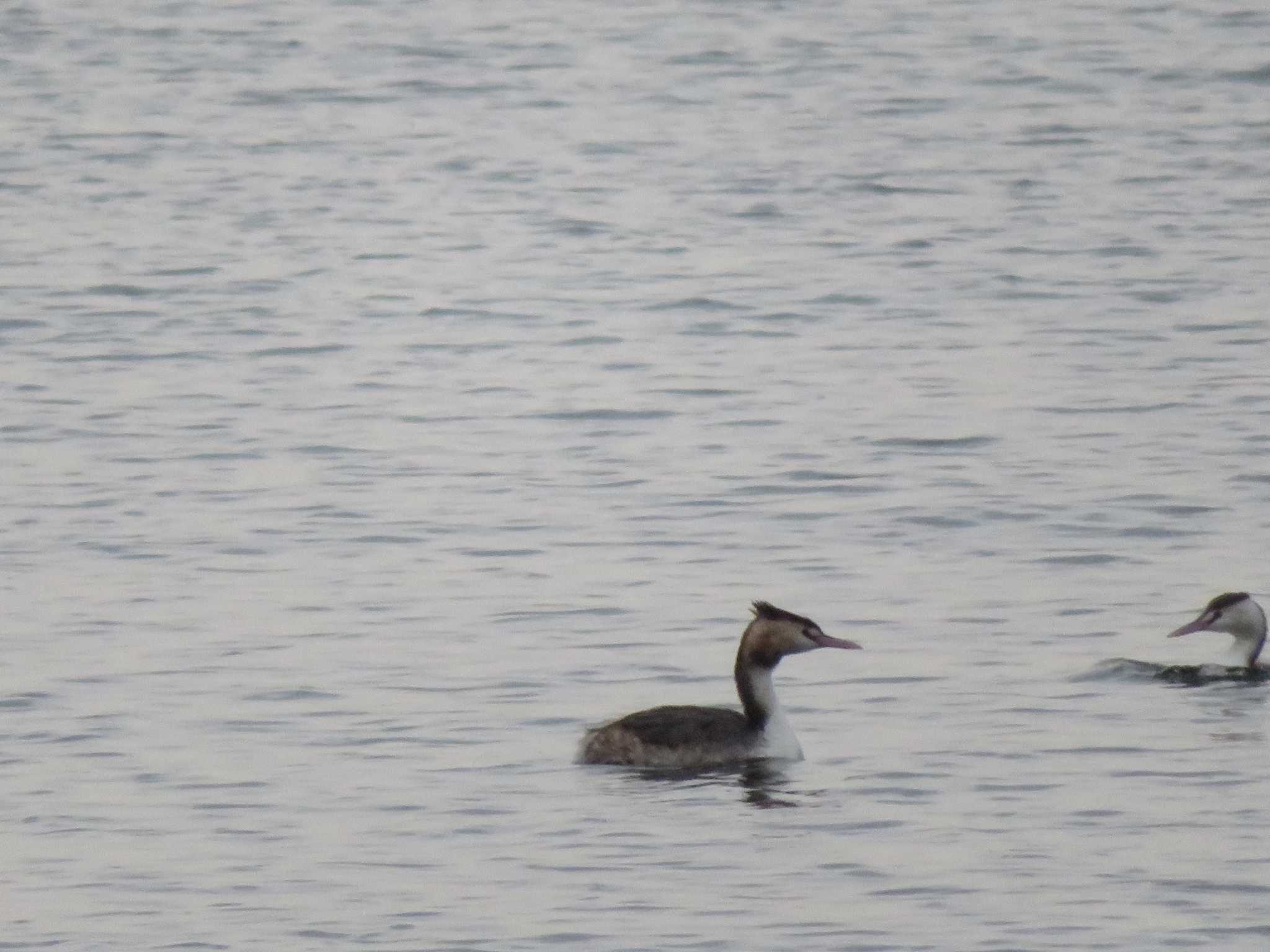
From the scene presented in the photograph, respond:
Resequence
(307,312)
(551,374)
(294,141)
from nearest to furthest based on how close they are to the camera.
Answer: (551,374)
(307,312)
(294,141)

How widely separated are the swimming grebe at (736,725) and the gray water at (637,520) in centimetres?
11

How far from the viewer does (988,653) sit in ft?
47.0

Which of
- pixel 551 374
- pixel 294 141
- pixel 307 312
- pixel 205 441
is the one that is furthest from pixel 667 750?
pixel 294 141

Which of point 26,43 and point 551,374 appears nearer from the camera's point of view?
point 551,374

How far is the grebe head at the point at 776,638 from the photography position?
1308cm

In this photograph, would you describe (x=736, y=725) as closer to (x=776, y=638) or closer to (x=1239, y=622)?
(x=776, y=638)

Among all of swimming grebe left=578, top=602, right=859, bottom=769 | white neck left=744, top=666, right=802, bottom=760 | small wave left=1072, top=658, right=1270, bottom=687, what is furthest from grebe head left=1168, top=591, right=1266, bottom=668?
white neck left=744, top=666, right=802, bottom=760

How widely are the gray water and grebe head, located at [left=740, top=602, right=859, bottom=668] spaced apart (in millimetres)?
405

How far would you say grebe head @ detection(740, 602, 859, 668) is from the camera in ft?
42.9

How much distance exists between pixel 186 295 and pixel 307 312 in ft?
3.77

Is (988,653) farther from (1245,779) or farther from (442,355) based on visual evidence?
(442,355)

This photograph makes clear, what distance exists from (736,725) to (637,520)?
526 centimetres

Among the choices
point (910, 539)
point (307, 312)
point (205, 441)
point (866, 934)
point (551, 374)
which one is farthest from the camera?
point (307, 312)

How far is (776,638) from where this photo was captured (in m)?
13.1
